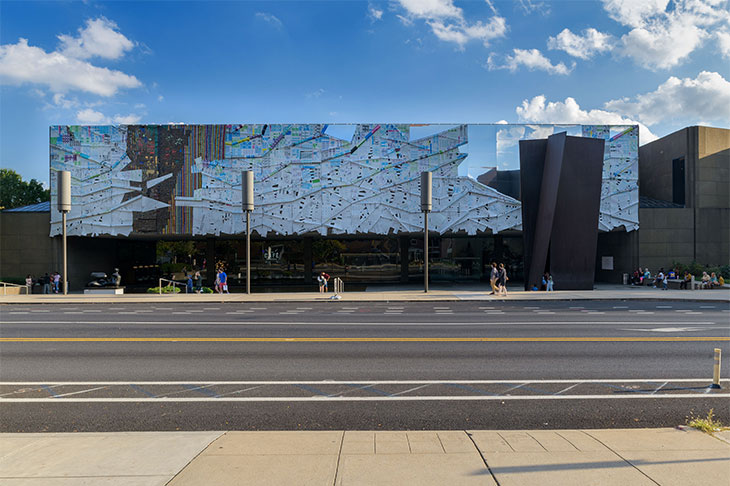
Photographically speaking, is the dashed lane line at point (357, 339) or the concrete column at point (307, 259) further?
the concrete column at point (307, 259)

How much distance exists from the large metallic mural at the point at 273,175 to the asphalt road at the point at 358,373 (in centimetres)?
2028

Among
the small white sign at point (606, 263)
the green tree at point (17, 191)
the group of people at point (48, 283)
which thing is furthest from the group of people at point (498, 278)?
the green tree at point (17, 191)

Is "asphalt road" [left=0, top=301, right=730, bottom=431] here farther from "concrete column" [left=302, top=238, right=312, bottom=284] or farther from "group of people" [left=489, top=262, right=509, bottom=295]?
"concrete column" [left=302, top=238, right=312, bottom=284]

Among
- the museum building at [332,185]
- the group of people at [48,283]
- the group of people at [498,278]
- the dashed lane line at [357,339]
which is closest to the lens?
the dashed lane line at [357,339]

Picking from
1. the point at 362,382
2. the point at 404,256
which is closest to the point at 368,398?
the point at 362,382

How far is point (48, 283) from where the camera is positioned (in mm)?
31609

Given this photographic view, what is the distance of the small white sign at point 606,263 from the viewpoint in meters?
37.8

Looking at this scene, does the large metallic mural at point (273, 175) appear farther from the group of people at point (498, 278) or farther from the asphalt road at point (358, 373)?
the asphalt road at point (358, 373)

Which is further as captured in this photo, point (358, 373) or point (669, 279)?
point (669, 279)

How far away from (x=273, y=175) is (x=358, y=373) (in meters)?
28.9

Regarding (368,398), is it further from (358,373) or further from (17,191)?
(17,191)

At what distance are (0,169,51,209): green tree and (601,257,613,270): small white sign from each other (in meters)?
66.0

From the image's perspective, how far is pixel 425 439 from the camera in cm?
473

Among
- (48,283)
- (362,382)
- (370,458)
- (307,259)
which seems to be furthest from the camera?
(307,259)
